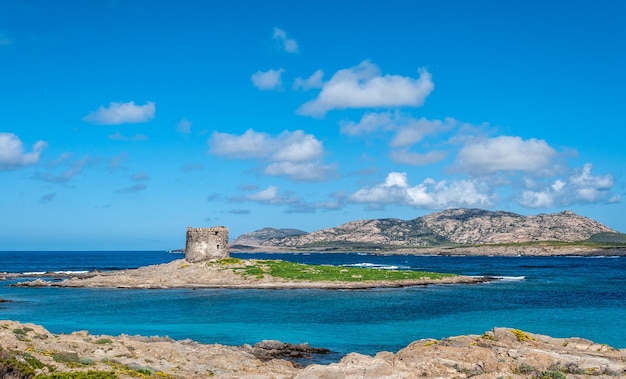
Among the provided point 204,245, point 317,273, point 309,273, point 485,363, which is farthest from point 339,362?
point 204,245

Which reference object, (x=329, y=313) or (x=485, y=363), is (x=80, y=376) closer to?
(x=485, y=363)

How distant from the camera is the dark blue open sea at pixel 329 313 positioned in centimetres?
4166

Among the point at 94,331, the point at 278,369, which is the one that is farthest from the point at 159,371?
the point at 94,331

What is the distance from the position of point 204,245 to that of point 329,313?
35.0m

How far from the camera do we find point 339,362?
2230cm

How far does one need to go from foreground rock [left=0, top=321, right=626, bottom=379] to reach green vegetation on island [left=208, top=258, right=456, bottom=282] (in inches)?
1785

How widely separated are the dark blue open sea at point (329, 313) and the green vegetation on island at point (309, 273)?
6333mm

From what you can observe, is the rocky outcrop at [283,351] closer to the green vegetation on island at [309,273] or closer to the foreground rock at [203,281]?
the foreground rock at [203,281]

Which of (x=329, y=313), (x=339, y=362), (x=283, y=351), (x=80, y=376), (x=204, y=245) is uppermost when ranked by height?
(x=204, y=245)

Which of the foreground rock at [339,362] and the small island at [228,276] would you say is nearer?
the foreground rock at [339,362]

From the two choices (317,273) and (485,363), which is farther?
(317,273)

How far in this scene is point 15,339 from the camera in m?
25.6

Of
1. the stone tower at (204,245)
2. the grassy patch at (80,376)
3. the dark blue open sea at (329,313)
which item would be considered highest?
the stone tower at (204,245)

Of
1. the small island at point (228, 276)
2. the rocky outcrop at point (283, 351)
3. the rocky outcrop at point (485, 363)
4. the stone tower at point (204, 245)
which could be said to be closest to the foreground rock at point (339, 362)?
the rocky outcrop at point (485, 363)
